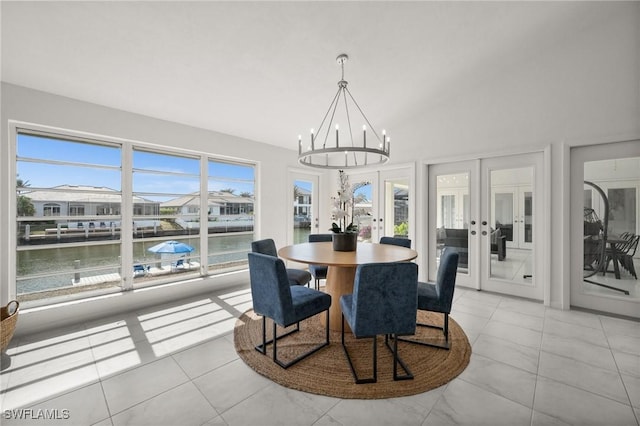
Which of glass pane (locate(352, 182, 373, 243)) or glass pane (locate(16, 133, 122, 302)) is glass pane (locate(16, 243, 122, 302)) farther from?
glass pane (locate(352, 182, 373, 243))

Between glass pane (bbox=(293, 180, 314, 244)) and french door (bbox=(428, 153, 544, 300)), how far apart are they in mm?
2413

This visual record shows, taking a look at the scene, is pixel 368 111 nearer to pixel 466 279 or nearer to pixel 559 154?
pixel 559 154

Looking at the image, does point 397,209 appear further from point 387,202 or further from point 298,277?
point 298,277

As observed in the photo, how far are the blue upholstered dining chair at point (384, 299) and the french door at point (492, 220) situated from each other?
2756 mm

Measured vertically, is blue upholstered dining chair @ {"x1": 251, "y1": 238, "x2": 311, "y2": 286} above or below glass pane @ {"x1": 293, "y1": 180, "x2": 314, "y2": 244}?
below

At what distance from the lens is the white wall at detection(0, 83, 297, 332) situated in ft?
8.59

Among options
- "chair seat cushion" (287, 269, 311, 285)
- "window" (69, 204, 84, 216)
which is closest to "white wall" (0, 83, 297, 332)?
"window" (69, 204, 84, 216)

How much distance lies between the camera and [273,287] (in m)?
2.05

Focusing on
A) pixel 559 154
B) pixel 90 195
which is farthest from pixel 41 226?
pixel 559 154

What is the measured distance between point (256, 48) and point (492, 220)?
385cm

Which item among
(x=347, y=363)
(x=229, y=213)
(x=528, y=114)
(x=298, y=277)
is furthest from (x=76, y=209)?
(x=528, y=114)

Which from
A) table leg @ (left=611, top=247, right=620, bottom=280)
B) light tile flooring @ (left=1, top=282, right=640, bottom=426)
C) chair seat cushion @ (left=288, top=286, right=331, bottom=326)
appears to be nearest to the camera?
light tile flooring @ (left=1, top=282, right=640, bottom=426)

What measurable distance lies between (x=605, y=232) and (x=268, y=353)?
13.4 ft

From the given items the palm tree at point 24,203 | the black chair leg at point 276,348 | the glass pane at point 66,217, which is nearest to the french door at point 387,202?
the black chair leg at point 276,348
